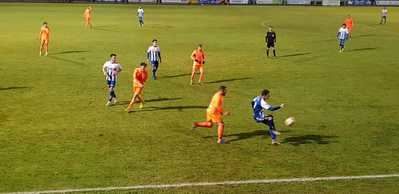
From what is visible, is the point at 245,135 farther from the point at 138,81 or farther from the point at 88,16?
the point at 88,16

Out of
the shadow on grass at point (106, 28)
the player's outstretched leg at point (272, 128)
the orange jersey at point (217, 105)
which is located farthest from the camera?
the shadow on grass at point (106, 28)

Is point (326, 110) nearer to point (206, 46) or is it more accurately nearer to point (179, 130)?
point (179, 130)

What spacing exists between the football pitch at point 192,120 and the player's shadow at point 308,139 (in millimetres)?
34

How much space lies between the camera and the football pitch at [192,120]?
15805mm

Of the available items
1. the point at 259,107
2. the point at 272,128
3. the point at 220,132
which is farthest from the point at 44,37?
the point at 272,128

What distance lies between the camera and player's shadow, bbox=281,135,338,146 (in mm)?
19250

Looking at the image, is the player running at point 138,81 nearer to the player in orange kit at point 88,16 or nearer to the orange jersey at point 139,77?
the orange jersey at point 139,77

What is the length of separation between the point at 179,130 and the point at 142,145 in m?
2.36

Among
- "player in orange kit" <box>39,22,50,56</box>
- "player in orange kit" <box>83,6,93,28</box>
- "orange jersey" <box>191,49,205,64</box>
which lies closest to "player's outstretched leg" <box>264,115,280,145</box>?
"orange jersey" <box>191,49,205,64</box>

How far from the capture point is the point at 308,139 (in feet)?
64.3

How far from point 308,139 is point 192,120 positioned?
4770 millimetres

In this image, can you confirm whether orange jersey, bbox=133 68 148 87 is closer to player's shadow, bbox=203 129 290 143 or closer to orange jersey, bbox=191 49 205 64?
player's shadow, bbox=203 129 290 143

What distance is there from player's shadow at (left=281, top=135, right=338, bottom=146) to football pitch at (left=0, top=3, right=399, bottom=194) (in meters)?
0.03

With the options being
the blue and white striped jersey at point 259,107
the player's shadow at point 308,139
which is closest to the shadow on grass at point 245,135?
the player's shadow at point 308,139
